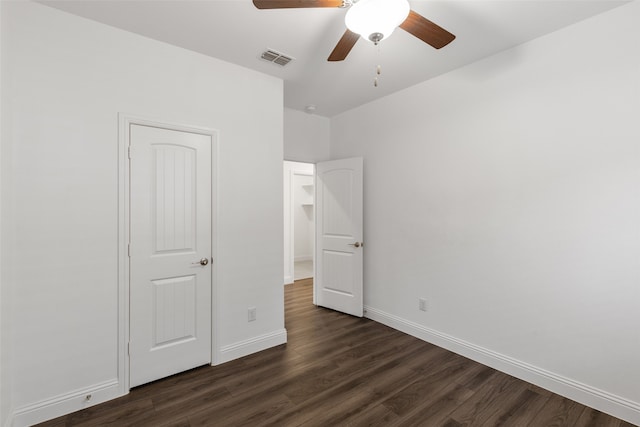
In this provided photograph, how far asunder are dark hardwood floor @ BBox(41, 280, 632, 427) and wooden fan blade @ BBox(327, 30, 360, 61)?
246 centimetres

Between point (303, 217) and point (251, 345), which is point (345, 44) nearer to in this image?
point (251, 345)

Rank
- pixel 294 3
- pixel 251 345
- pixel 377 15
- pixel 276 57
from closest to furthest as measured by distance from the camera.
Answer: pixel 377 15 < pixel 294 3 < pixel 276 57 < pixel 251 345

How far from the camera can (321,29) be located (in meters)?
2.24

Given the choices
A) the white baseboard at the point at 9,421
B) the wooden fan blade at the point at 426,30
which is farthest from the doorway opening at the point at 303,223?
the white baseboard at the point at 9,421

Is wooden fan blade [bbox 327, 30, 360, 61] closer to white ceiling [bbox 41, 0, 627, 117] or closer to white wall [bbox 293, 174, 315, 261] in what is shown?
white ceiling [bbox 41, 0, 627, 117]

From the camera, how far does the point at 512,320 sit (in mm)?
2545

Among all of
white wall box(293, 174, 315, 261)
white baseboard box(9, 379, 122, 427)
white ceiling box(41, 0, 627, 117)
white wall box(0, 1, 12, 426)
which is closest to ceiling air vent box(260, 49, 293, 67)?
white ceiling box(41, 0, 627, 117)

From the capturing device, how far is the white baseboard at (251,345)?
108 inches

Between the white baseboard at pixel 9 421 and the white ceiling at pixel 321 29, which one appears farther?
the white ceiling at pixel 321 29

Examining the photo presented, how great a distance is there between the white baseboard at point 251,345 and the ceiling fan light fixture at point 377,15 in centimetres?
276

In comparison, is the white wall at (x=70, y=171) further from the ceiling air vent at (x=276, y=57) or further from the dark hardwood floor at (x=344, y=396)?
the ceiling air vent at (x=276, y=57)

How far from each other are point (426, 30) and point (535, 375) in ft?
Result: 8.99

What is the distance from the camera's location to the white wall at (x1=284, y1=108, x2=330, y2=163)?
157 inches

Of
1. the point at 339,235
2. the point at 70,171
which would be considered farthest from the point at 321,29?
the point at 339,235
